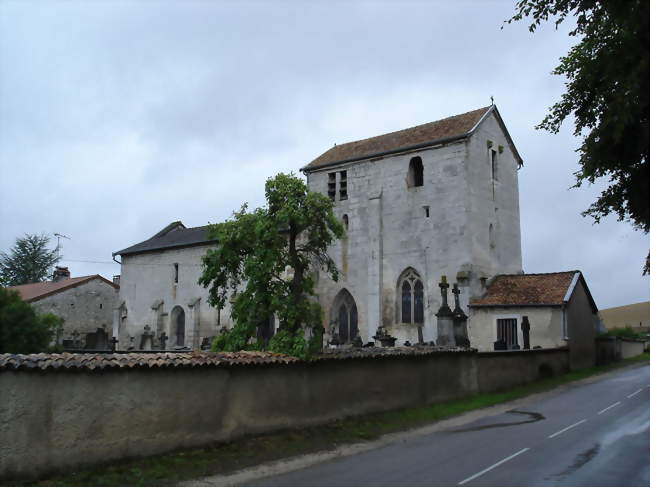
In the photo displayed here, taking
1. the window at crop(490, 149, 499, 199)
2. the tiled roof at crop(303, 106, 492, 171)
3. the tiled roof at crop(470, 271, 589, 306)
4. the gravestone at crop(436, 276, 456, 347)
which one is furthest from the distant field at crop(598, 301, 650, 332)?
the gravestone at crop(436, 276, 456, 347)

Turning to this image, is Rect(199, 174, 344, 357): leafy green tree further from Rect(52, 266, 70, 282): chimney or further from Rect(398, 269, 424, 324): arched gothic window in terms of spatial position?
Rect(52, 266, 70, 282): chimney

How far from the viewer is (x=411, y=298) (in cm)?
3222

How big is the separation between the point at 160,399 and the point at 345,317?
24466 millimetres

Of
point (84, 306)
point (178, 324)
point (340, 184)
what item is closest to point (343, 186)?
point (340, 184)

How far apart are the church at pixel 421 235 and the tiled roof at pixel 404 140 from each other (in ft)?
0.27

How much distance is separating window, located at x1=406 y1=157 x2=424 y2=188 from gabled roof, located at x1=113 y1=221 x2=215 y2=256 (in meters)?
14.5

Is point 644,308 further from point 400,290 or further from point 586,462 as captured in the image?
point 586,462

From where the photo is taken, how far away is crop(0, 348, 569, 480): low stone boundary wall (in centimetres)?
887

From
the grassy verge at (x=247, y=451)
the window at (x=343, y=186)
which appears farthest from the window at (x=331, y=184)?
the grassy verge at (x=247, y=451)

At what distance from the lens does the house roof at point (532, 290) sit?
27508mm

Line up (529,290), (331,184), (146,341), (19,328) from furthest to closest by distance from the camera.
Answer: (146,341) < (331,184) < (529,290) < (19,328)

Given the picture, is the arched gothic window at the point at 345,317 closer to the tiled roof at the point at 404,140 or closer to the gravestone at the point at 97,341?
the tiled roof at the point at 404,140

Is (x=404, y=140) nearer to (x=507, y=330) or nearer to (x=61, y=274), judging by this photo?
(x=507, y=330)

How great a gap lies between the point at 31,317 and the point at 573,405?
19.3 metres
